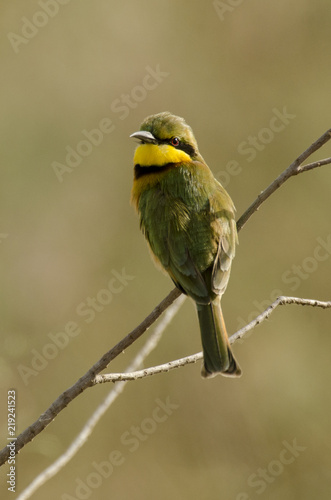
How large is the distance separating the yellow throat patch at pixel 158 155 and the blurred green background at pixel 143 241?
110 cm

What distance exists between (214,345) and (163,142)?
3.34 ft

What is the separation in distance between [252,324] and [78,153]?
229cm

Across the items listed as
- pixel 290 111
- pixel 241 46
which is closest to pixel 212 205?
pixel 290 111

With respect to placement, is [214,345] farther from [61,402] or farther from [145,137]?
[145,137]

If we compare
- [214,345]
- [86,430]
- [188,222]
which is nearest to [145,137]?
[188,222]

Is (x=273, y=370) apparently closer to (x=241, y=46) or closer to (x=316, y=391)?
(x=316, y=391)

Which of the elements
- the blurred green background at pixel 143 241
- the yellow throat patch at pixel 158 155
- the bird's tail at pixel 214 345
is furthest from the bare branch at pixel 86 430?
the blurred green background at pixel 143 241

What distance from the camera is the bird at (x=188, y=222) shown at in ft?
8.63

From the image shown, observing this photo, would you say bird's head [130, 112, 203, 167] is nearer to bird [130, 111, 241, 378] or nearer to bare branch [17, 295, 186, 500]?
bird [130, 111, 241, 378]

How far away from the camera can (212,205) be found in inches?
111

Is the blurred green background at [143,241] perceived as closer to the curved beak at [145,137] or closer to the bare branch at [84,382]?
the curved beak at [145,137]

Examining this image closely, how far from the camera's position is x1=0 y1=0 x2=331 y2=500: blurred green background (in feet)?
12.0

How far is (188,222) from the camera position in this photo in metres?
2.77

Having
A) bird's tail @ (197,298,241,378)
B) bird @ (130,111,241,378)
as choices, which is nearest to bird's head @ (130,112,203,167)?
bird @ (130,111,241,378)
